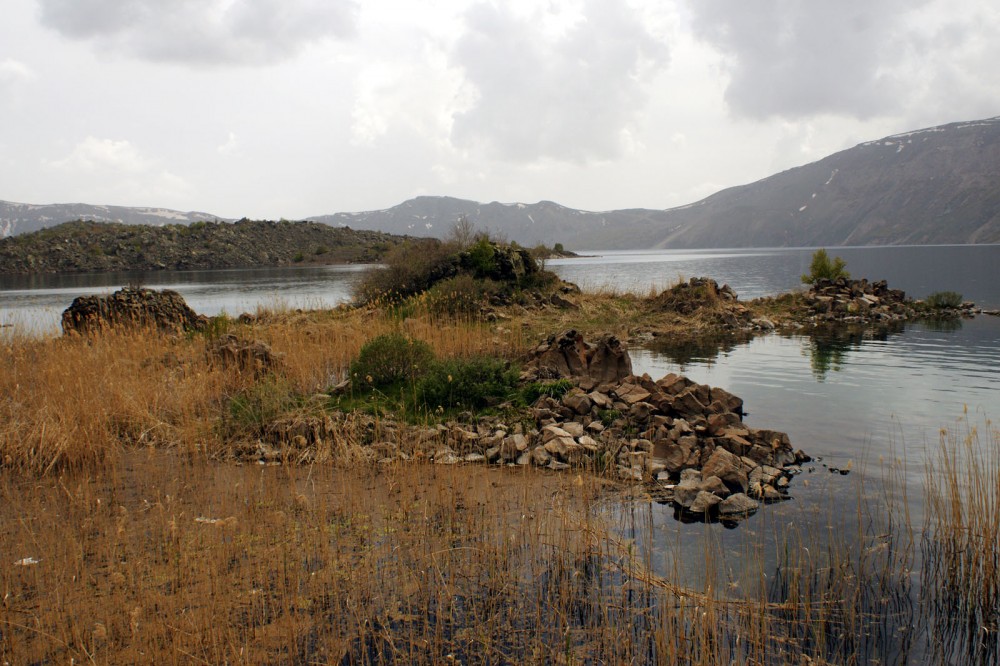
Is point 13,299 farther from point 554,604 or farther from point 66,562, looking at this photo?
point 554,604

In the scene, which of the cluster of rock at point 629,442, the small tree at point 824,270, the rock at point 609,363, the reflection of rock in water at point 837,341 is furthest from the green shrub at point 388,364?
the small tree at point 824,270

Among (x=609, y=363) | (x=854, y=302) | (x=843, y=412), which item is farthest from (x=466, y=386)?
(x=854, y=302)

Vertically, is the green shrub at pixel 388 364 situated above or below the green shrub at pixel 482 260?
below

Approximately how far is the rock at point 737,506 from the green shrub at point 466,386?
13.9ft

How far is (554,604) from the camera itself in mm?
4641

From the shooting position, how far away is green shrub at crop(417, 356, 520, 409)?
10047mm

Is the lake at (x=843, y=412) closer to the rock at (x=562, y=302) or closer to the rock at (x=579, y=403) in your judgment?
the rock at (x=579, y=403)

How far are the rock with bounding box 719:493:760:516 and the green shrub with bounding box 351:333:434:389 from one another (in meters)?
5.65

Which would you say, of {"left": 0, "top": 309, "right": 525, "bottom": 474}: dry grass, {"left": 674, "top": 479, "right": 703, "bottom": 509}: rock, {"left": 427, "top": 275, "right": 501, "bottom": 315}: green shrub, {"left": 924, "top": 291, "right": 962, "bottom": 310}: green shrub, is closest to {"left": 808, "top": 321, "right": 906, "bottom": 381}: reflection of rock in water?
{"left": 924, "top": 291, "right": 962, "bottom": 310}: green shrub

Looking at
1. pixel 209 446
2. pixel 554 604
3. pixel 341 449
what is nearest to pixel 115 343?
pixel 209 446

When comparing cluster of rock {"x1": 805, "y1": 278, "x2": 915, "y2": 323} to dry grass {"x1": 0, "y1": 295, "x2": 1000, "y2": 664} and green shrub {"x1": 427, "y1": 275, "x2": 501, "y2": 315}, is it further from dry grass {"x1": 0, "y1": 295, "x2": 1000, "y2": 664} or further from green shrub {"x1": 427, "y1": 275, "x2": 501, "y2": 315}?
dry grass {"x1": 0, "y1": 295, "x2": 1000, "y2": 664}

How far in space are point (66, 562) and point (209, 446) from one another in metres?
3.71

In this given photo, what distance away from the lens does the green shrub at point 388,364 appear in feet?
35.8

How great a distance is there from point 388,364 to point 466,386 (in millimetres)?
1724
